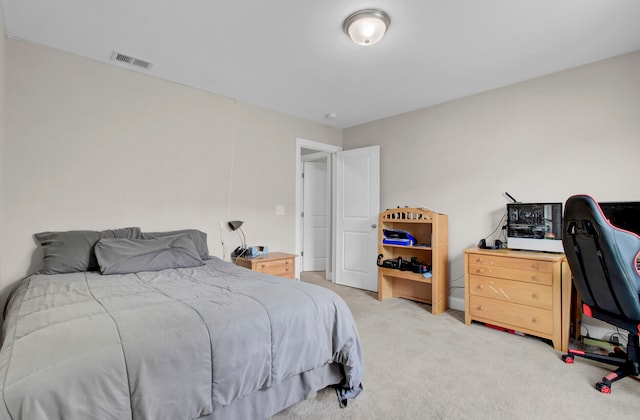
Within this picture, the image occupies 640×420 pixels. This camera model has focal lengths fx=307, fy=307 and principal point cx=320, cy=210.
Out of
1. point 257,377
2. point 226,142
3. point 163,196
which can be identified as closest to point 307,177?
point 226,142

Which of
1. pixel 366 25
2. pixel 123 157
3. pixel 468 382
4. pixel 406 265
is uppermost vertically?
pixel 366 25

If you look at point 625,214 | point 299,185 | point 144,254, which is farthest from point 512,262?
point 144,254

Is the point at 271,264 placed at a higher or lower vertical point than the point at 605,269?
lower

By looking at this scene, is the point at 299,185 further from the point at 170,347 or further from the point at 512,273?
the point at 170,347

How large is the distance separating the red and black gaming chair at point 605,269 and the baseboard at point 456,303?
1.34 meters

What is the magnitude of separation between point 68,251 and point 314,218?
150 inches

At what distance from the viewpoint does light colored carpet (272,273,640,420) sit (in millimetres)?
1674

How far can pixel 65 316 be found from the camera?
1333 millimetres

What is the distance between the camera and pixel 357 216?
4414 mm

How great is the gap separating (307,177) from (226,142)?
2.31m

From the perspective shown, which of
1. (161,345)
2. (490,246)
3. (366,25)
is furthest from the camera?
(490,246)

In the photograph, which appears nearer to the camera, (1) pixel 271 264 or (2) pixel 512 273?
(2) pixel 512 273

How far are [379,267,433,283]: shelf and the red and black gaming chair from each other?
1.42 meters

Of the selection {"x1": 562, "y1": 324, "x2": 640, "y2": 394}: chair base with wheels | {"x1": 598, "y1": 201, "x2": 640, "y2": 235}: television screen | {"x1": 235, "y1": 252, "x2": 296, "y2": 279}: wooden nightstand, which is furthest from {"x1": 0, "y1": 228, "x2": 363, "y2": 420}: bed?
{"x1": 598, "y1": 201, "x2": 640, "y2": 235}: television screen
